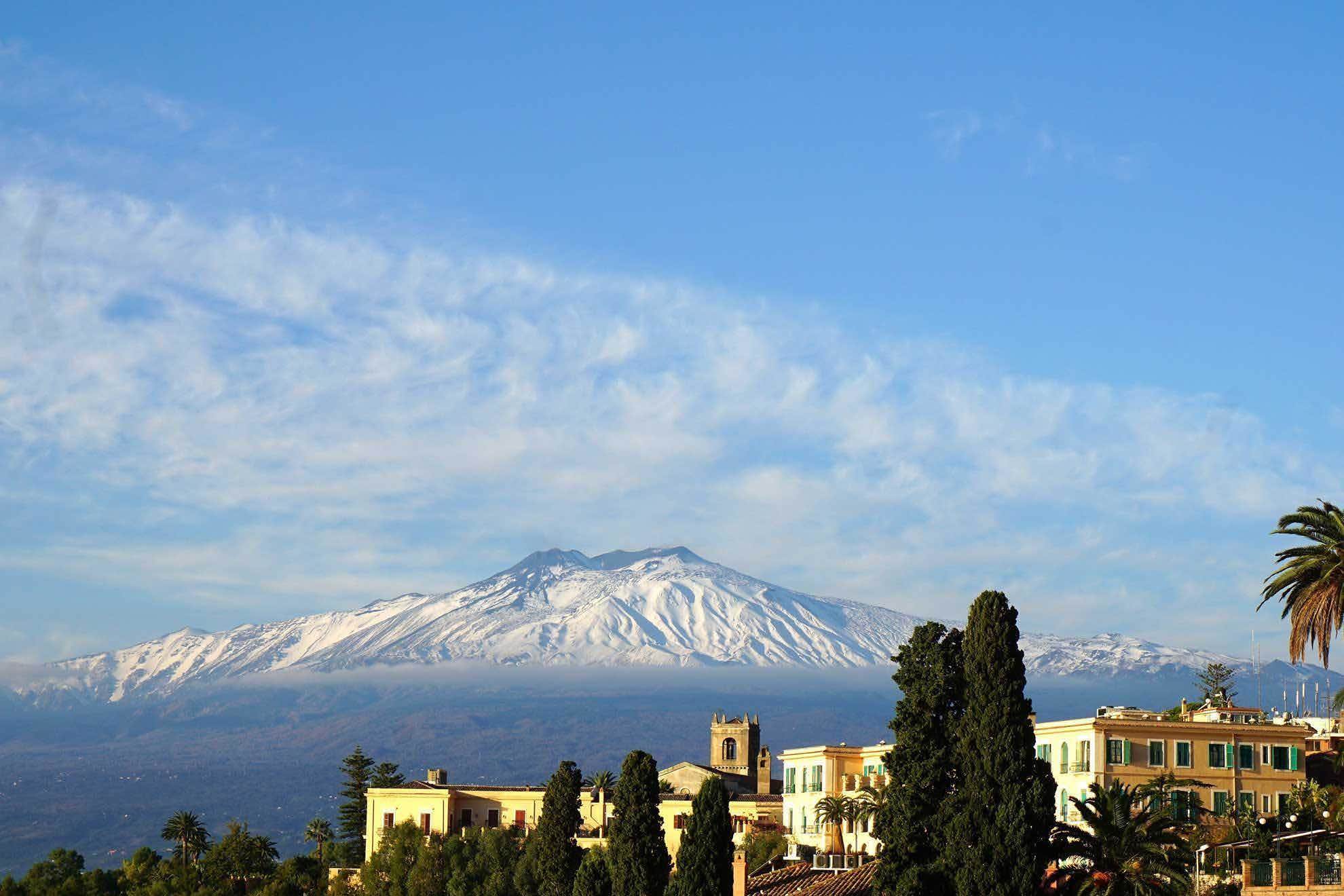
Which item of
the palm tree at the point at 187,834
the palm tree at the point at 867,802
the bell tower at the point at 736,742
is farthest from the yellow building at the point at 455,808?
the palm tree at the point at 867,802

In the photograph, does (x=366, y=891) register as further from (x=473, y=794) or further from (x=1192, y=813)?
(x=1192, y=813)

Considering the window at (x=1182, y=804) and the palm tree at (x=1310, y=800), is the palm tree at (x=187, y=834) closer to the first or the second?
the window at (x=1182, y=804)

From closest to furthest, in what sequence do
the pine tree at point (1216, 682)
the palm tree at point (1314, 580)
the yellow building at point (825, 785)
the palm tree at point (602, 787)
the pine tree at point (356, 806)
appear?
the palm tree at point (1314, 580) → the yellow building at point (825, 785) → the palm tree at point (602, 787) → the pine tree at point (1216, 682) → the pine tree at point (356, 806)

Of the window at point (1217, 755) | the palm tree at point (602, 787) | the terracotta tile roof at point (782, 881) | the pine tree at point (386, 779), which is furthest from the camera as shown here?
the pine tree at point (386, 779)

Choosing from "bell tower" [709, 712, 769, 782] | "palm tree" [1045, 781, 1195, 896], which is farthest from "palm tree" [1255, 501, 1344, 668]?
"bell tower" [709, 712, 769, 782]

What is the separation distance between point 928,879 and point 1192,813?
23.5 m

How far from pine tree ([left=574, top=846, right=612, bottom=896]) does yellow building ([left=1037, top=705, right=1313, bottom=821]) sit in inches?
790

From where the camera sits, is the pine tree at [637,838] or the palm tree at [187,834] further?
the palm tree at [187,834]

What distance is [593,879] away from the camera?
82688mm

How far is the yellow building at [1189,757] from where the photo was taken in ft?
274

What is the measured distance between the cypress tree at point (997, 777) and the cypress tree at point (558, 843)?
33.9 m

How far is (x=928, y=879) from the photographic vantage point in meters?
61.6

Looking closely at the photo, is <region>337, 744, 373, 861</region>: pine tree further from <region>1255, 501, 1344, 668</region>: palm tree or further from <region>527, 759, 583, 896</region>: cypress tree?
<region>1255, 501, 1344, 668</region>: palm tree

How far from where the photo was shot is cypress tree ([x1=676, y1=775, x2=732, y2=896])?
7306 centimetres
